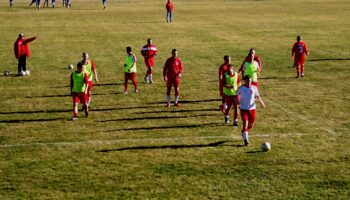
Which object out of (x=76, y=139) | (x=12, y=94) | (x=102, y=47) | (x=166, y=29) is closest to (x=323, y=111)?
(x=76, y=139)

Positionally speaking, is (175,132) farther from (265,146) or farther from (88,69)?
(88,69)

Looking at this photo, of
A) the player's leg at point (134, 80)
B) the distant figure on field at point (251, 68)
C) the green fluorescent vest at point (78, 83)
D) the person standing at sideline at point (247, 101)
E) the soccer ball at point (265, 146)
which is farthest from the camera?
the player's leg at point (134, 80)

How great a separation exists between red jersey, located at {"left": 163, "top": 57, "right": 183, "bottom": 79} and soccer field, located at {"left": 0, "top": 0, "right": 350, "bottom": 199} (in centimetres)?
145

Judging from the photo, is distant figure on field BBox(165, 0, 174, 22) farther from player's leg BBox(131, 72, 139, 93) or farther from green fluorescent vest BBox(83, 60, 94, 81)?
green fluorescent vest BBox(83, 60, 94, 81)

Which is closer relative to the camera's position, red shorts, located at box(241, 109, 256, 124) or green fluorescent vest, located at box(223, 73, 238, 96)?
red shorts, located at box(241, 109, 256, 124)

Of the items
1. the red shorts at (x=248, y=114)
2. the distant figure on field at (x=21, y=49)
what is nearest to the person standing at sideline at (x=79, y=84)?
the red shorts at (x=248, y=114)

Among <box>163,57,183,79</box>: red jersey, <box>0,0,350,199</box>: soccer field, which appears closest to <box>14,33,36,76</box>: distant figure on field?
<box>0,0,350,199</box>: soccer field

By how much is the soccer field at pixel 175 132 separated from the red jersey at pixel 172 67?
57.1 inches

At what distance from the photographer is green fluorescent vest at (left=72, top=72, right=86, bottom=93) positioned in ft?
59.4

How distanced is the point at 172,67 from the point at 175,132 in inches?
143

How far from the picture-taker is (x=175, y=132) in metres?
16.8

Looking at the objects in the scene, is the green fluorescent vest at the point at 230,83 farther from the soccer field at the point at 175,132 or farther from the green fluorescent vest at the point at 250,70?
the green fluorescent vest at the point at 250,70

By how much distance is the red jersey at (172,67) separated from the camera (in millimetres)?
19528

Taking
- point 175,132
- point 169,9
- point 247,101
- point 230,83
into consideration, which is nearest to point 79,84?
point 175,132
